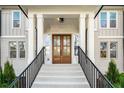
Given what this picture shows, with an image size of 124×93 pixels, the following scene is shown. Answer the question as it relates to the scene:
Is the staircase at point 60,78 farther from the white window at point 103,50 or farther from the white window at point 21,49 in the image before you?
the white window at point 103,50

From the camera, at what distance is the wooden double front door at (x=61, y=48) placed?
25812mm

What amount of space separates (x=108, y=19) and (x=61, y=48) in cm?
736

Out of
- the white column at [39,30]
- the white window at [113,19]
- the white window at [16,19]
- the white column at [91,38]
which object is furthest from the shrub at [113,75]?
the white window at [16,19]

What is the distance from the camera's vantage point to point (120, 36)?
30984 millimetres

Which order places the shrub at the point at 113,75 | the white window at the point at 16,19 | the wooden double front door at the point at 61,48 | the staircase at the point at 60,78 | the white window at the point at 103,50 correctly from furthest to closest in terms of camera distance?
the white window at the point at 103,50 < the white window at the point at 16,19 < the wooden double front door at the point at 61,48 < the shrub at the point at 113,75 < the staircase at the point at 60,78

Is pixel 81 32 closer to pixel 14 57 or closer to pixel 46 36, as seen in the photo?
pixel 46 36

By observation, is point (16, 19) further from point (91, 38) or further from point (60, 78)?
point (60, 78)

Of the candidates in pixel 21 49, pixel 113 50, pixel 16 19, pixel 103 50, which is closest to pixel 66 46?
pixel 103 50

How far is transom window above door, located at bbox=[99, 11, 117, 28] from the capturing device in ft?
104

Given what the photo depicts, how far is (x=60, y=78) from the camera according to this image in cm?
1372

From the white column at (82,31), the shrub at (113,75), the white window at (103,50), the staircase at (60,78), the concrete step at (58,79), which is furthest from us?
the white window at (103,50)

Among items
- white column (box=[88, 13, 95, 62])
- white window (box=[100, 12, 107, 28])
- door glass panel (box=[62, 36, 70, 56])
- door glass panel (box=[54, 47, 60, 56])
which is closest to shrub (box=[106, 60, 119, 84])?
door glass panel (box=[62, 36, 70, 56])

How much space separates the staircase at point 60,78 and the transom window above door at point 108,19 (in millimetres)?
16722

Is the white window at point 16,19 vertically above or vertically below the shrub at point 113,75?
above
